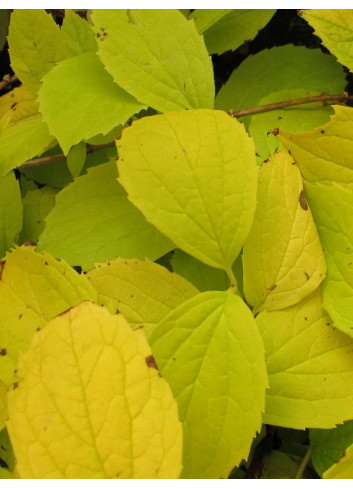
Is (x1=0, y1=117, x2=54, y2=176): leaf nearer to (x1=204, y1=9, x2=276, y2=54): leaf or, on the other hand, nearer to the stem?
(x1=204, y1=9, x2=276, y2=54): leaf

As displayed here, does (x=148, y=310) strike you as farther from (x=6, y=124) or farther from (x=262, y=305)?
(x=6, y=124)

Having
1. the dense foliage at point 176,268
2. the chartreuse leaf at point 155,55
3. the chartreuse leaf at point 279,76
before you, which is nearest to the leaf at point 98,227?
the dense foliage at point 176,268

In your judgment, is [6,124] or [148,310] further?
[6,124]

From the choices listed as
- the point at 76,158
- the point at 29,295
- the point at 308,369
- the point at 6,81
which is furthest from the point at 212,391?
the point at 6,81

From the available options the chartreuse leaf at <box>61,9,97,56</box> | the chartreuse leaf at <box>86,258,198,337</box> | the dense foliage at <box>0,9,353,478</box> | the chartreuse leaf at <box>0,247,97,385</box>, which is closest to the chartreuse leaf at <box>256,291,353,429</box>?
the dense foliage at <box>0,9,353,478</box>

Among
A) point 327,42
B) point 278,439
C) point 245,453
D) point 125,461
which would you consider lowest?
point 278,439

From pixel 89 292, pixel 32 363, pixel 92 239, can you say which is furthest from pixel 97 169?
pixel 32 363
